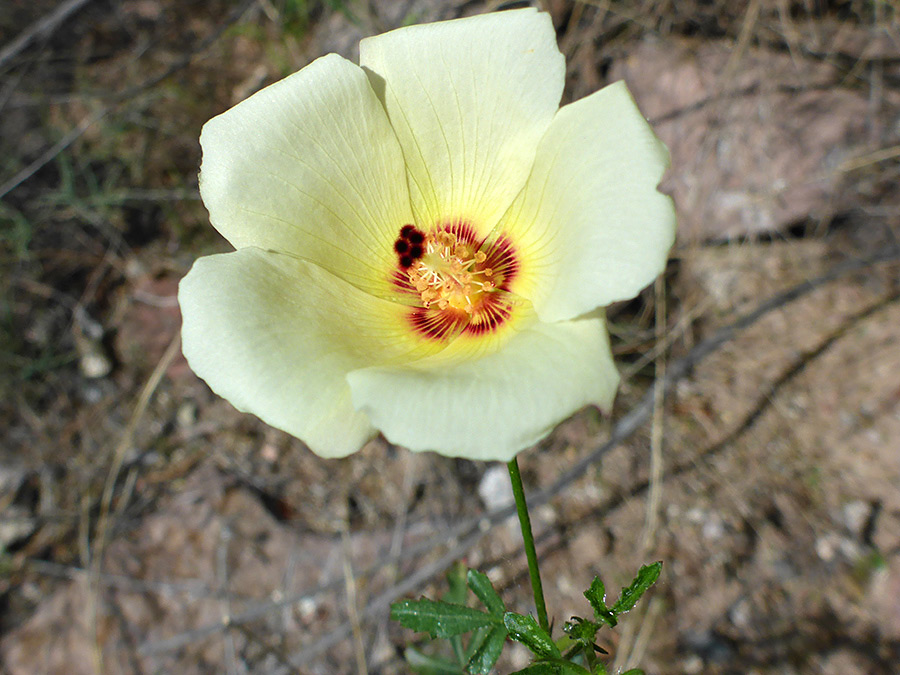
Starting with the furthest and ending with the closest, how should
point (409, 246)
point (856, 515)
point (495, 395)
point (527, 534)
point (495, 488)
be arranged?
point (495, 488)
point (856, 515)
point (409, 246)
point (527, 534)
point (495, 395)

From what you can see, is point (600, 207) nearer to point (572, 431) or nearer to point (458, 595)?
point (458, 595)

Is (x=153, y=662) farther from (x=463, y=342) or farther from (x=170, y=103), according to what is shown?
(x=170, y=103)

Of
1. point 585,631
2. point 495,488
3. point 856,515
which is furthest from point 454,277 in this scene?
point 856,515

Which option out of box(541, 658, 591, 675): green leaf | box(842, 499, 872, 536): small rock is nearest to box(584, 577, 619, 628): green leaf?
box(541, 658, 591, 675): green leaf

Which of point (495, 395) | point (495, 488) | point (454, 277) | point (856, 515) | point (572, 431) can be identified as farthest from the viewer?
point (572, 431)

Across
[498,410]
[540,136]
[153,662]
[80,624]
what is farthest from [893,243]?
[80,624]
